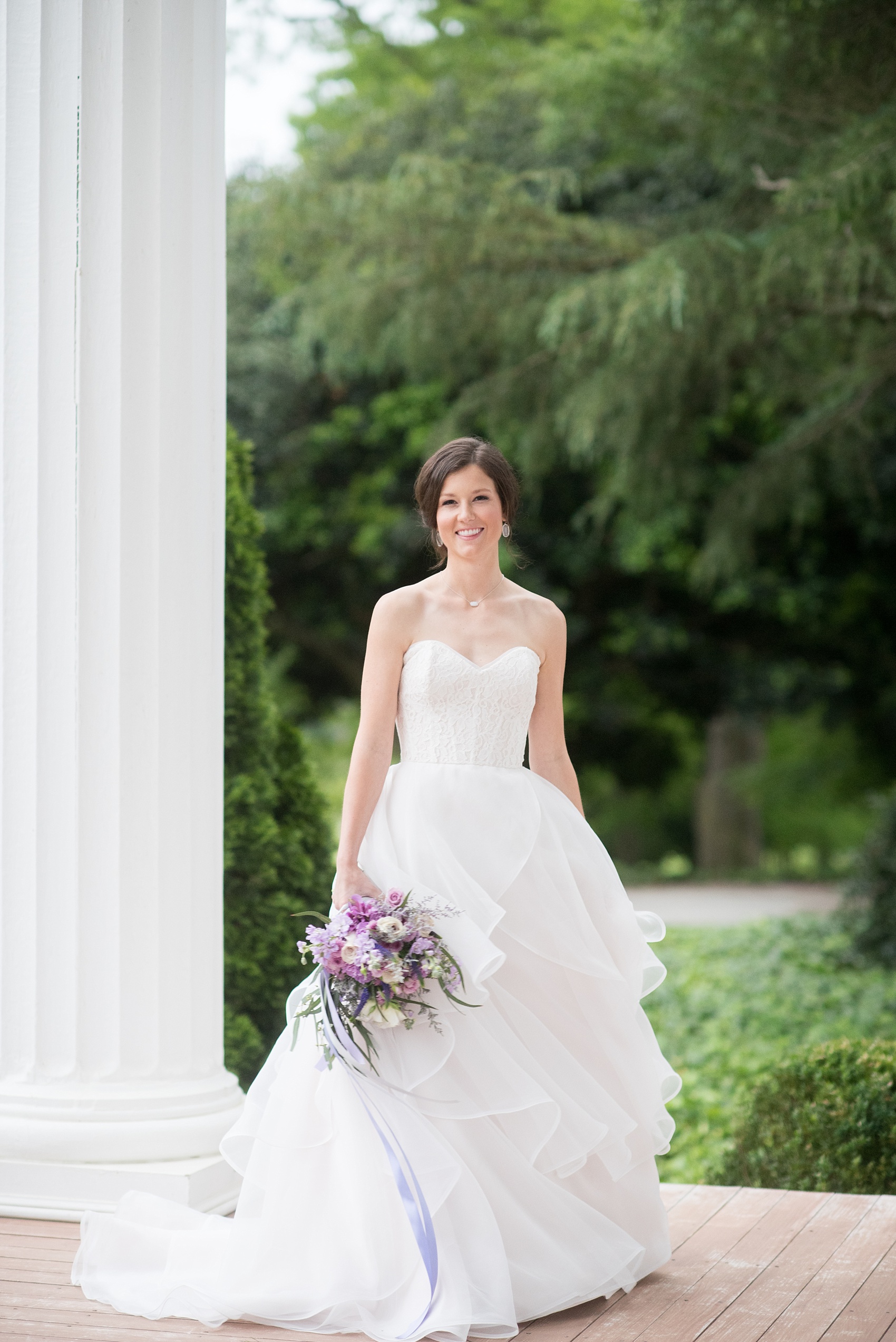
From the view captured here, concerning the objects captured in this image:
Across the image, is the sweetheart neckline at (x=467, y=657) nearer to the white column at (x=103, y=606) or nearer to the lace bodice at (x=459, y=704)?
the lace bodice at (x=459, y=704)

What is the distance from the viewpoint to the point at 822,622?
13.3 meters

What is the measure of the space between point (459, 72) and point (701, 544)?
16.5 feet

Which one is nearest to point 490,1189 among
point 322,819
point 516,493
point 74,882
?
point 74,882

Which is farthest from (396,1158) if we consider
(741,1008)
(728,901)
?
(728,901)

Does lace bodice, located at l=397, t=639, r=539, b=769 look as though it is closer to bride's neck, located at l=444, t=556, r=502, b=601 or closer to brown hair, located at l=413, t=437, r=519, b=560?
bride's neck, located at l=444, t=556, r=502, b=601

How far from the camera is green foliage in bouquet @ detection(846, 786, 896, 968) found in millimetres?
8477

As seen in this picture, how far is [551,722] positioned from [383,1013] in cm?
96

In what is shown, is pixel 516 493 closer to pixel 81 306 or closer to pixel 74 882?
pixel 81 306

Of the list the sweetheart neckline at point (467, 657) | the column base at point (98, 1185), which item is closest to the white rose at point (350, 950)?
the sweetheart neckline at point (467, 657)

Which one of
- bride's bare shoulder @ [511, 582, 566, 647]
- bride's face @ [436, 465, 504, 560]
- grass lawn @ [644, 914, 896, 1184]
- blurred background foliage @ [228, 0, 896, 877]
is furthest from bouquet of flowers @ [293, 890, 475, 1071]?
blurred background foliage @ [228, 0, 896, 877]

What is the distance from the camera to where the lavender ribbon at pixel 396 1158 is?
287 centimetres

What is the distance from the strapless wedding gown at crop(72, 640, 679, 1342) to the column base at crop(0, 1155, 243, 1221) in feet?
0.58

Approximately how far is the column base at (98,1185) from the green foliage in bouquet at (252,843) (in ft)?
3.55

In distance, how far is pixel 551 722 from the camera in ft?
11.6
